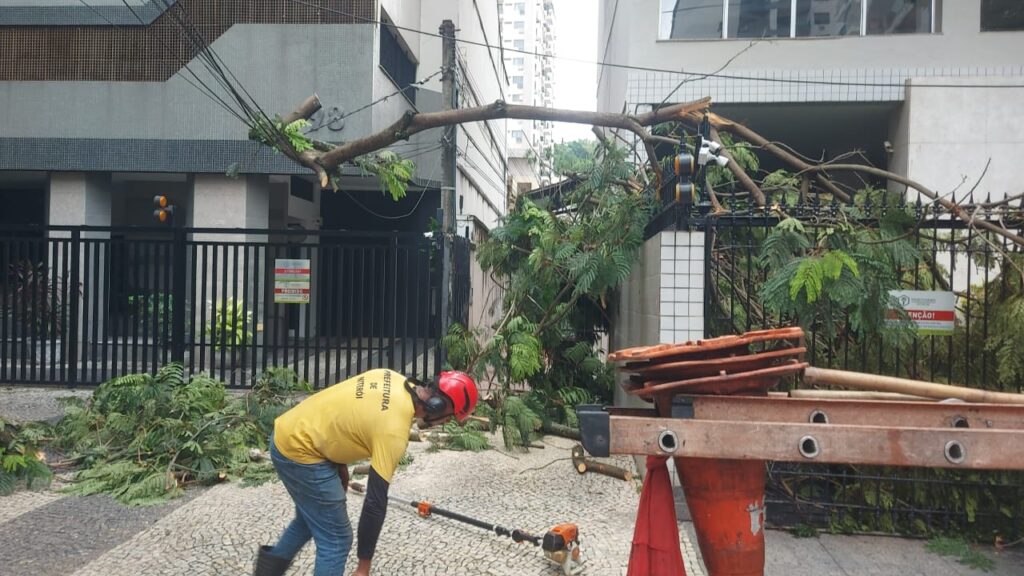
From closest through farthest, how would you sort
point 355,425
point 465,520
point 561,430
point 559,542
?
point 355,425 < point 559,542 < point 465,520 < point 561,430

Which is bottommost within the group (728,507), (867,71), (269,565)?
(269,565)

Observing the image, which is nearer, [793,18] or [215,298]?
[215,298]

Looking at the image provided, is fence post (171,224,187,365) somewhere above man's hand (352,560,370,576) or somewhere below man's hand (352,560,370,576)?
above

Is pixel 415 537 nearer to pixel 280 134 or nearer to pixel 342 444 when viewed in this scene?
pixel 342 444

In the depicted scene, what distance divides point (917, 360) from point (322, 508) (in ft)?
14.8

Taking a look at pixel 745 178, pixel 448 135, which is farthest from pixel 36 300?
pixel 745 178

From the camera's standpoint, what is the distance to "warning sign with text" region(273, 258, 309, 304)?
377 inches

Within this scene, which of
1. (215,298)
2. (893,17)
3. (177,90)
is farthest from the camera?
(177,90)

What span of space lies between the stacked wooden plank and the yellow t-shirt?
52.2 inches

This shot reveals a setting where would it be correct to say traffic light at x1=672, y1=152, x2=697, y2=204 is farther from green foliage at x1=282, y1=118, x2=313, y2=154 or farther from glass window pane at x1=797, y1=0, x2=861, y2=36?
glass window pane at x1=797, y1=0, x2=861, y2=36

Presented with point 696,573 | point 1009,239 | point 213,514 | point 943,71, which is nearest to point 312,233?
point 213,514

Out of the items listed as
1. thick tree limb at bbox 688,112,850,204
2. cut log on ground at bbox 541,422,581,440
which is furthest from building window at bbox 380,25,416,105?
cut log on ground at bbox 541,422,581,440

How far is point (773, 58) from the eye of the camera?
12141mm

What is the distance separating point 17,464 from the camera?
231 inches
